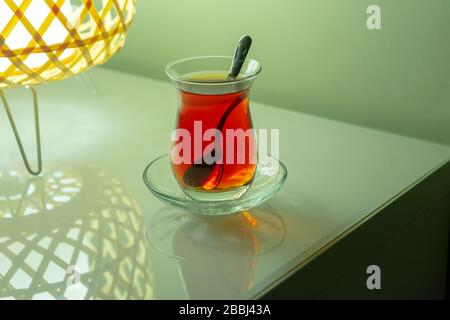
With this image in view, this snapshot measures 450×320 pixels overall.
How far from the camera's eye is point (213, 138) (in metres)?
0.66

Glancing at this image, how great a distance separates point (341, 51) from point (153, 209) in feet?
1.30

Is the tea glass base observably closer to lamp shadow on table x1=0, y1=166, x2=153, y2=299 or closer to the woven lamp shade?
lamp shadow on table x1=0, y1=166, x2=153, y2=299

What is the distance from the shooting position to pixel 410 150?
0.87 meters

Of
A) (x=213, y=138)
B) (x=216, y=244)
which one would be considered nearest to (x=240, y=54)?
(x=213, y=138)

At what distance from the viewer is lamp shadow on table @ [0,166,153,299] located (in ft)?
1.95

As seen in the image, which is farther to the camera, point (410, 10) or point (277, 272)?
point (410, 10)

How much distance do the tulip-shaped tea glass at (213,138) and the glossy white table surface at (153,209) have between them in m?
0.05

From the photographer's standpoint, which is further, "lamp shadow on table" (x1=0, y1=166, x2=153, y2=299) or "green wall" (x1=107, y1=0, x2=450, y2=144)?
"green wall" (x1=107, y1=0, x2=450, y2=144)

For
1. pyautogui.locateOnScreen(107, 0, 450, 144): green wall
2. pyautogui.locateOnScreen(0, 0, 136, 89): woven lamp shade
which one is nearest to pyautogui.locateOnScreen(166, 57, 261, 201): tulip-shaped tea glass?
pyautogui.locateOnScreen(0, 0, 136, 89): woven lamp shade

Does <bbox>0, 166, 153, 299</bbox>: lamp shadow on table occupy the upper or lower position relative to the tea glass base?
lower

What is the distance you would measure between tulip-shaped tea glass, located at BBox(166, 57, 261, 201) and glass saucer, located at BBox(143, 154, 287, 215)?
2cm
